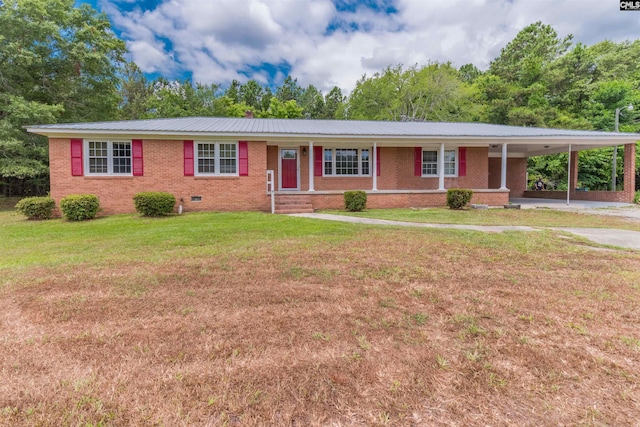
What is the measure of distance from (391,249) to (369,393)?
12.8 ft

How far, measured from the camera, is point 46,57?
1661cm

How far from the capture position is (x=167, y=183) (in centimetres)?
1185

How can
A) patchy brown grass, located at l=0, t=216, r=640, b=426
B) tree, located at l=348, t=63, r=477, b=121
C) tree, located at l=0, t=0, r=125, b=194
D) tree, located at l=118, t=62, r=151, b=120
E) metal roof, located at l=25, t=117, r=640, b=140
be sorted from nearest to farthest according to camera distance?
patchy brown grass, located at l=0, t=216, r=640, b=426, metal roof, located at l=25, t=117, r=640, b=140, tree, located at l=0, t=0, r=125, b=194, tree, located at l=348, t=63, r=477, b=121, tree, located at l=118, t=62, r=151, b=120

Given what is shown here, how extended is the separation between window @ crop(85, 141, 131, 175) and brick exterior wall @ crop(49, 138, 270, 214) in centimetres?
32

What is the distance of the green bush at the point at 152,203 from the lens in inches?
410

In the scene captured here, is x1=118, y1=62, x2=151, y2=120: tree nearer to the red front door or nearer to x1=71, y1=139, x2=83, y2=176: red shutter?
x1=71, y1=139, x2=83, y2=176: red shutter

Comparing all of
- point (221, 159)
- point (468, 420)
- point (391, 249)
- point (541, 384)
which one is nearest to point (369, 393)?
point (468, 420)

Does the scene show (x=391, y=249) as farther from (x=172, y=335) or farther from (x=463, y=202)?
(x=463, y=202)

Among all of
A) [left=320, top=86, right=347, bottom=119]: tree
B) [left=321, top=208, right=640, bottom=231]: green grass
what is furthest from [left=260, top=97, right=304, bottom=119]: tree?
[left=321, top=208, right=640, bottom=231]: green grass

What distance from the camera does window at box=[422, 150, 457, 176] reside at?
595 inches

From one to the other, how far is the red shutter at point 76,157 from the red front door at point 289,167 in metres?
7.51

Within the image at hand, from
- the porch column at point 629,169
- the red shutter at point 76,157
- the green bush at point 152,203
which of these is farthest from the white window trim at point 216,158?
the porch column at point 629,169

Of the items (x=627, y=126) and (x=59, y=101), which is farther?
(x=627, y=126)

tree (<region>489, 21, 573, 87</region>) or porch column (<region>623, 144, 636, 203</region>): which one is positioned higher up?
tree (<region>489, 21, 573, 87</region>)
